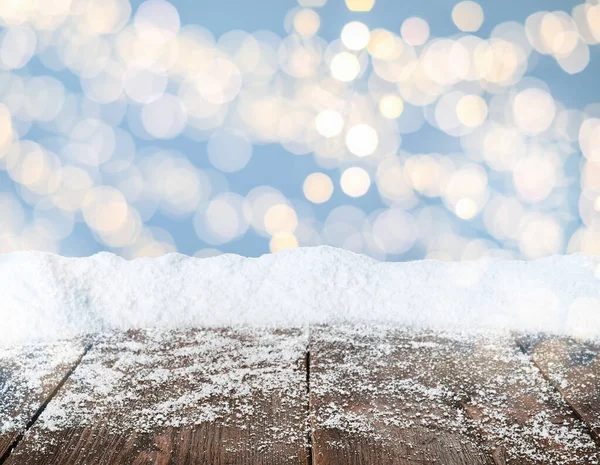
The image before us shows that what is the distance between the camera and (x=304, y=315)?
135 centimetres

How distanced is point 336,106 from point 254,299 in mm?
514

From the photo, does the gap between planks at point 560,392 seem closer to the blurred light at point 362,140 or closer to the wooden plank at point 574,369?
the wooden plank at point 574,369

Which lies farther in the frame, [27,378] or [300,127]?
[300,127]

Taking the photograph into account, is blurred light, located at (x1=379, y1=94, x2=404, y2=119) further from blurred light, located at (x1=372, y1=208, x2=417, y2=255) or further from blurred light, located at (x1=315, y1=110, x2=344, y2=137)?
blurred light, located at (x1=372, y1=208, x2=417, y2=255)

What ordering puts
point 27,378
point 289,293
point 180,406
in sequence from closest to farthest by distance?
point 180,406 < point 27,378 < point 289,293

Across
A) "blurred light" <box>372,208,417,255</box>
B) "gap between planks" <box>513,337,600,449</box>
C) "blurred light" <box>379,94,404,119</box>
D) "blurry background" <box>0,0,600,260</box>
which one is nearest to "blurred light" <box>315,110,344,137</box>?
"blurry background" <box>0,0,600,260</box>

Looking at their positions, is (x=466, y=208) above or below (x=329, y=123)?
below

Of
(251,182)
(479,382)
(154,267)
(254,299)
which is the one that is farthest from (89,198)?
(479,382)

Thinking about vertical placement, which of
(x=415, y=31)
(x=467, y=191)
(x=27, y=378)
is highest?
(x=415, y=31)

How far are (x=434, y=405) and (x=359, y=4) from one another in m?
0.99

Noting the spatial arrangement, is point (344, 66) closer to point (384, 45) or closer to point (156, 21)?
point (384, 45)

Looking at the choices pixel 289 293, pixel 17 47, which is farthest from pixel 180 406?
pixel 17 47

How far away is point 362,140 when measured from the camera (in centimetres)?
162

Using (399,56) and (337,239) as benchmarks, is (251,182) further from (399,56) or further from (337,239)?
(399,56)
